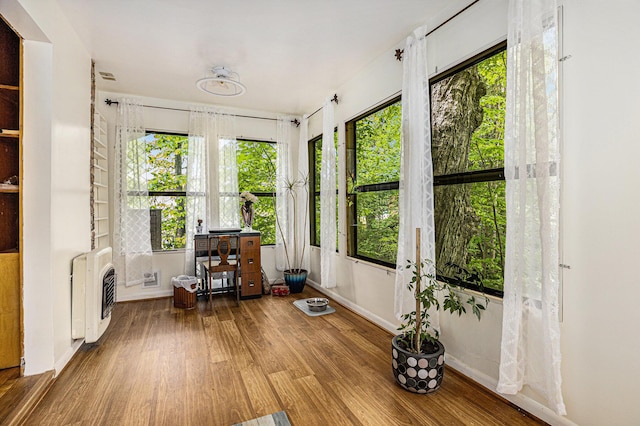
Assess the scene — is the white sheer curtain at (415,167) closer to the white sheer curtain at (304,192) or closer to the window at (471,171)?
the window at (471,171)

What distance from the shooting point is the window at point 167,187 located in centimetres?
433

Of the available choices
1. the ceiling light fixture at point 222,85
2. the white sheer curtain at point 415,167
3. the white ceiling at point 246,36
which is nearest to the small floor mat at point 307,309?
the white sheer curtain at point 415,167

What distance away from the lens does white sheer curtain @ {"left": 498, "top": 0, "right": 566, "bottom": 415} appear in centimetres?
163

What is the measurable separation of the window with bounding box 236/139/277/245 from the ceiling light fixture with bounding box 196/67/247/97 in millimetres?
1294

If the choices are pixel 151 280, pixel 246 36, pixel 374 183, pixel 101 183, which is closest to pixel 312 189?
pixel 374 183

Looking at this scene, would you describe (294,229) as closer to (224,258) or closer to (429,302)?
(224,258)

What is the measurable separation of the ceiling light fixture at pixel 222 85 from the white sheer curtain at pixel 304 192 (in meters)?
1.43

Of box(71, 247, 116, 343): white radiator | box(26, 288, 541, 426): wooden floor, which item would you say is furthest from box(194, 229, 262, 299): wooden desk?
box(71, 247, 116, 343): white radiator

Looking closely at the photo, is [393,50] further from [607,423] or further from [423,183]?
[607,423]

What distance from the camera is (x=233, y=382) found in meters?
2.21

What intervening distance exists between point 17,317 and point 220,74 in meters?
2.72

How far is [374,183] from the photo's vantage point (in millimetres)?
3379

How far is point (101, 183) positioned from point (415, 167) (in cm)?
369

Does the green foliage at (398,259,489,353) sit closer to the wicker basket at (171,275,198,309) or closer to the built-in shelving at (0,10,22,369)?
the wicker basket at (171,275,198,309)
